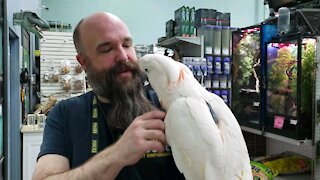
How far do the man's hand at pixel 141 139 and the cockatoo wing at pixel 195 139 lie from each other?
31 millimetres

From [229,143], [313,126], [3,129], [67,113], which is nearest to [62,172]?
[67,113]

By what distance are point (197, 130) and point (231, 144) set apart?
11cm

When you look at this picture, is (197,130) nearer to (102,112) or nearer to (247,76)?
(102,112)

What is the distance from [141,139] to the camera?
40.0 inches

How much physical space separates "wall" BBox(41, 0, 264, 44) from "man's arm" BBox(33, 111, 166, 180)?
312 inches

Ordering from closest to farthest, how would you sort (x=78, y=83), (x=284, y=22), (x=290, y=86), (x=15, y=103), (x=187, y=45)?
(x=290, y=86)
(x=284, y=22)
(x=15, y=103)
(x=78, y=83)
(x=187, y=45)

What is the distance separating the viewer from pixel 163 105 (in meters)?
1.11

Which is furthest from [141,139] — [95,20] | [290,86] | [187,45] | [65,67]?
[187,45]

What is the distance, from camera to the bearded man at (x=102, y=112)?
1.29 meters

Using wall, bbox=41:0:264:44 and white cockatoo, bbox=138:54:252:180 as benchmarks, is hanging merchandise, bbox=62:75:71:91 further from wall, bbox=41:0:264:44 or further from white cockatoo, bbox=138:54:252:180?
white cockatoo, bbox=138:54:252:180

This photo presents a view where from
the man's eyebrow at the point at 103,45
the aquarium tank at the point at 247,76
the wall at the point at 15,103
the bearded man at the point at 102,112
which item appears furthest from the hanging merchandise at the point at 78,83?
the man's eyebrow at the point at 103,45

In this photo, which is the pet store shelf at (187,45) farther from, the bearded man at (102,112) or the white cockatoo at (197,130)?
the white cockatoo at (197,130)

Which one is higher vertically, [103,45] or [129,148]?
[103,45]

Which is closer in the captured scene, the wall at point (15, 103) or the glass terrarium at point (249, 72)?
the glass terrarium at point (249, 72)
